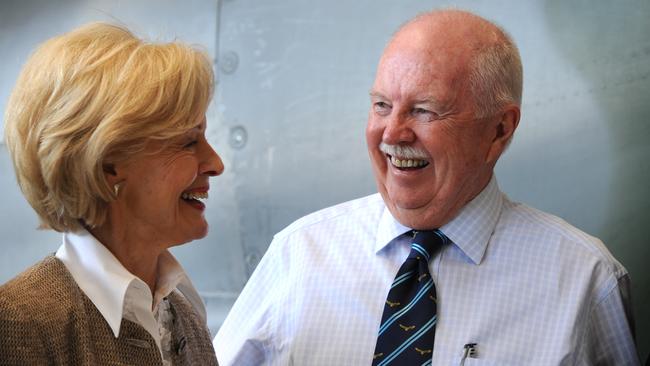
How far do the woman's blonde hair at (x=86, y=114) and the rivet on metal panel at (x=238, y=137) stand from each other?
1063 mm

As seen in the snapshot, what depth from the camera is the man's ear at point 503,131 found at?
1979 millimetres

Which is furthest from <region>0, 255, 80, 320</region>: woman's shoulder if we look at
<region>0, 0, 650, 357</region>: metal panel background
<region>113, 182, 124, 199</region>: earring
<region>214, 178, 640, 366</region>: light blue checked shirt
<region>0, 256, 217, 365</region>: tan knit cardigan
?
<region>0, 0, 650, 357</region>: metal panel background

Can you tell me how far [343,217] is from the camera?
2100 mm

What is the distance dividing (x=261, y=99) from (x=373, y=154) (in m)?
0.64

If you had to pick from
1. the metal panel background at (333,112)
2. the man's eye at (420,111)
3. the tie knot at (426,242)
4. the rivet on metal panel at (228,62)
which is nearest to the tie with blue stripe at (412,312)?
the tie knot at (426,242)

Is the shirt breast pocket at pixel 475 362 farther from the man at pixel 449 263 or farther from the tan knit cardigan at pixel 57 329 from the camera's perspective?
the tan knit cardigan at pixel 57 329

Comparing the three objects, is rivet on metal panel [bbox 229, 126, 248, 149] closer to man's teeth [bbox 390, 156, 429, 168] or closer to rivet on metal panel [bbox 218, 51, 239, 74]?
rivet on metal panel [bbox 218, 51, 239, 74]

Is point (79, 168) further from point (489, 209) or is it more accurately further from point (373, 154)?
point (489, 209)

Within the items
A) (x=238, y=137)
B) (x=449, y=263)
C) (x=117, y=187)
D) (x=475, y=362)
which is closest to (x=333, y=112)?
(x=238, y=137)

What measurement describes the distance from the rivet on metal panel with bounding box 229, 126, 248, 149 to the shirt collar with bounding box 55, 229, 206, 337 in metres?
1.07

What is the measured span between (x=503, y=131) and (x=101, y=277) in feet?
3.22

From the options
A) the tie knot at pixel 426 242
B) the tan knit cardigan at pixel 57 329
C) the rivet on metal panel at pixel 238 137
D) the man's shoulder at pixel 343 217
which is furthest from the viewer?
the rivet on metal panel at pixel 238 137

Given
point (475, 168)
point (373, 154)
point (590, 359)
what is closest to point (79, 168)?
point (373, 154)

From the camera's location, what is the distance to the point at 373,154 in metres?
1.96
